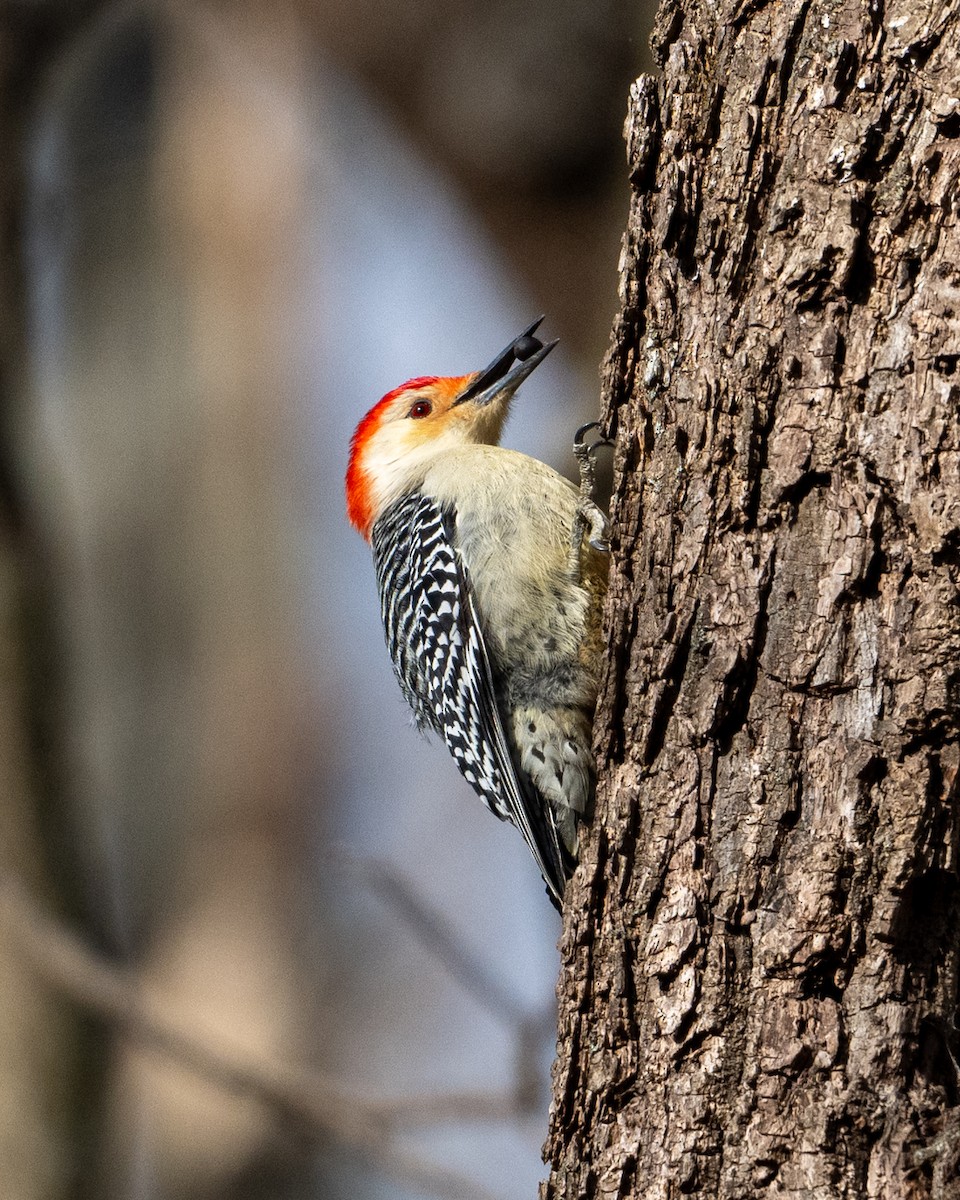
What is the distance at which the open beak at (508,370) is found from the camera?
4977 millimetres

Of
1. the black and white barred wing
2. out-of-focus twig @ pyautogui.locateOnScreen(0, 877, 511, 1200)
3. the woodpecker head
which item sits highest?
the woodpecker head

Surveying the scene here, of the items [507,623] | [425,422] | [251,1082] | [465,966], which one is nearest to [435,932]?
[465,966]

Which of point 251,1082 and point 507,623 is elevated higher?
point 507,623

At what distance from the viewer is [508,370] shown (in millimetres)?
5113

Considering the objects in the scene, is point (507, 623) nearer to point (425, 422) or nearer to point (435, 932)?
point (425, 422)

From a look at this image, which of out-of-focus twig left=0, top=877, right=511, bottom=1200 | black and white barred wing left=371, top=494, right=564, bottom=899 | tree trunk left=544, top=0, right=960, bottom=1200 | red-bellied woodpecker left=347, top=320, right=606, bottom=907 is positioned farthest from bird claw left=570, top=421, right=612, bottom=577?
out-of-focus twig left=0, top=877, right=511, bottom=1200

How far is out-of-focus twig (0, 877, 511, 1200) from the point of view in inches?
218

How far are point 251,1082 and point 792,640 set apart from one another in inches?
167

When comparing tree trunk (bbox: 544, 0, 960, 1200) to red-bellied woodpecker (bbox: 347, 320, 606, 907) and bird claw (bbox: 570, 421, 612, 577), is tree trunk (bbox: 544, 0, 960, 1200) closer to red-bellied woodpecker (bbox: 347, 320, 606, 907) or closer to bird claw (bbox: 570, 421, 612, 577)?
red-bellied woodpecker (bbox: 347, 320, 606, 907)

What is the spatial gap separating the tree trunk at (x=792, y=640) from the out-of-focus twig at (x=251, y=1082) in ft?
9.89

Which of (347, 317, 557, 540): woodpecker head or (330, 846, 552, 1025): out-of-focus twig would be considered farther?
(330, 846, 552, 1025): out-of-focus twig

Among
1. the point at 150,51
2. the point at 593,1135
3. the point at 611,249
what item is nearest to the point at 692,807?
the point at 593,1135

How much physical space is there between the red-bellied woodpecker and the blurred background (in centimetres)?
232

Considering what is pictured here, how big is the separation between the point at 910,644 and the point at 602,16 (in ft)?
17.3
